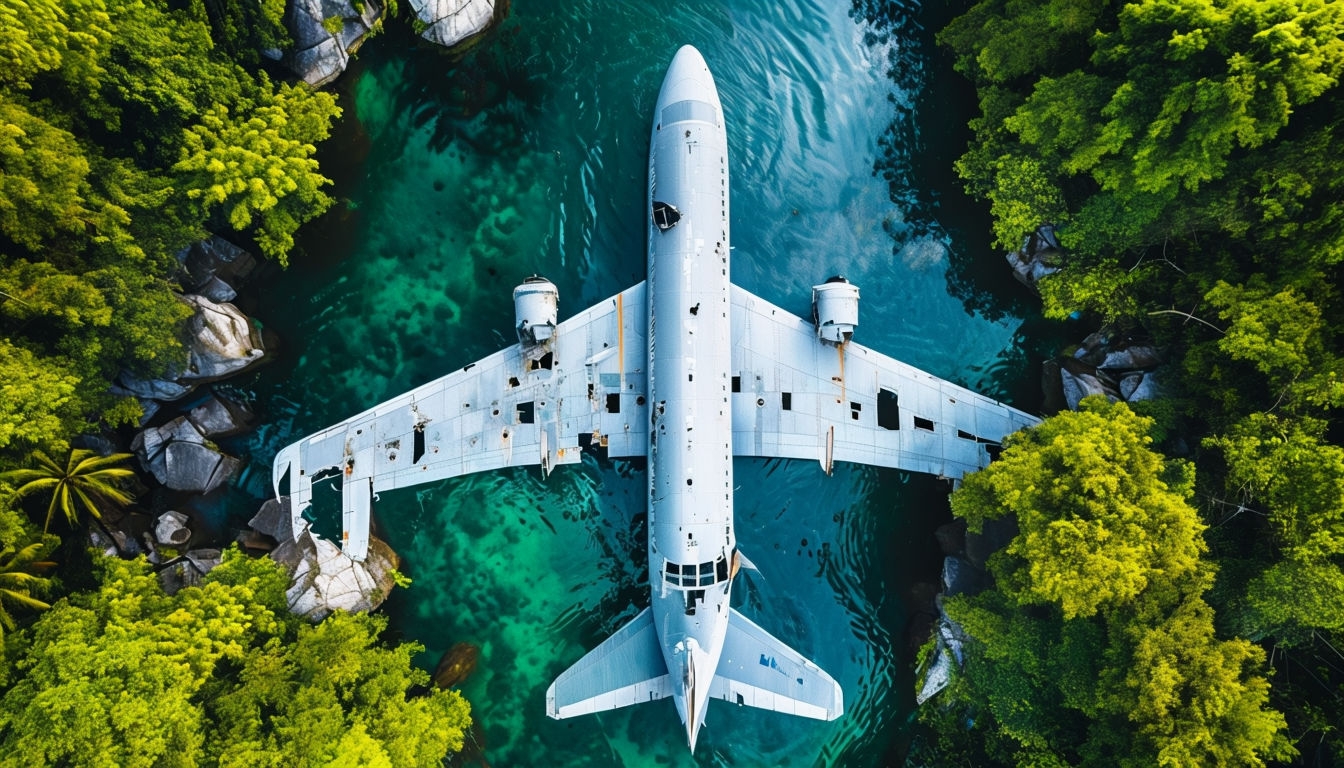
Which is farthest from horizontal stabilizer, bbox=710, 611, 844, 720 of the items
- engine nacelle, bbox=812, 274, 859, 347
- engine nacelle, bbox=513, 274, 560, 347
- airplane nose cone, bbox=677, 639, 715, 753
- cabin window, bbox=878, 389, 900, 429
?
engine nacelle, bbox=513, 274, 560, 347

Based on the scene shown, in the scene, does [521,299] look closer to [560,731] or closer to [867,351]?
[867,351]

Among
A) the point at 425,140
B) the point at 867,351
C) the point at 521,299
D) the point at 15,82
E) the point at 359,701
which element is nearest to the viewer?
the point at 15,82

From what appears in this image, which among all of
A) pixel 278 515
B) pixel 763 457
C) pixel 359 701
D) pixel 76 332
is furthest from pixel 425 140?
pixel 359 701

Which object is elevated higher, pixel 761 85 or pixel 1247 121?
pixel 761 85

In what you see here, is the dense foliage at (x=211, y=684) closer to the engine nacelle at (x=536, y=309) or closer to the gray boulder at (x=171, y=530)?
the gray boulder at (x=171, y=530)

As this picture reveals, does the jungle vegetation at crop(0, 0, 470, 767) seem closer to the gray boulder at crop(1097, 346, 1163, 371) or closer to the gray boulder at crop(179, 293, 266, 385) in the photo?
the gray boulder at crop(179, 293, 266, 385)

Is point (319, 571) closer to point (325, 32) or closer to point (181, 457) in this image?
point (181, 457)

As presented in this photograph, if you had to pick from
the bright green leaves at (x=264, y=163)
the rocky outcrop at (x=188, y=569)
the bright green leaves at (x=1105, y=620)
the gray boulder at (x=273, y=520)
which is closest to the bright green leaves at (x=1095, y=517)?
the bright green leaves at (x=1105, y=620)
